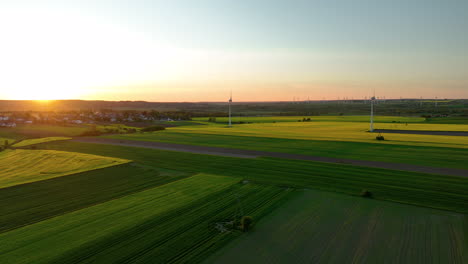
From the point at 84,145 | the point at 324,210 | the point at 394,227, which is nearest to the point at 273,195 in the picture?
the point at 324,210

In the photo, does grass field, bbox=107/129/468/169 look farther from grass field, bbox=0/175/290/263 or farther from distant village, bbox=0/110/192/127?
distant village, bbox=0/110/192/127

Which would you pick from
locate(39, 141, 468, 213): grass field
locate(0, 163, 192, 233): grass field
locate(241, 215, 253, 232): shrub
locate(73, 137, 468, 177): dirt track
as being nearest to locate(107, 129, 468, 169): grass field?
locate(73, 137, 468, 177): dirt track

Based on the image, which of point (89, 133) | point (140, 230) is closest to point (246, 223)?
point (140, 230)

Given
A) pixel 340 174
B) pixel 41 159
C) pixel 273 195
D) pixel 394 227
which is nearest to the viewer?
pixel 394 227

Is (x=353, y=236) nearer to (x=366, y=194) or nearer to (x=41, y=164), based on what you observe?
(x=366, y=194)

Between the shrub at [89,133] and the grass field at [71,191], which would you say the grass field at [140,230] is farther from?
the shrub at [89,133]

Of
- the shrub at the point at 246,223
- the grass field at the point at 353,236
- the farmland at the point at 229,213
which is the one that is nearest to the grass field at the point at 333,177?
the farmland at the point at 229,213

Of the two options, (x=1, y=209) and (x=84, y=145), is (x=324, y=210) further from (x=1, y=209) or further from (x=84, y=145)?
(x=84, y=145)
